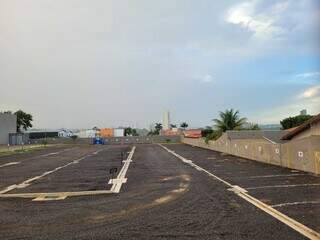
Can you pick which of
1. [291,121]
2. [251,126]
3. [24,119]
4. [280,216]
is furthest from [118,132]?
[280,216]

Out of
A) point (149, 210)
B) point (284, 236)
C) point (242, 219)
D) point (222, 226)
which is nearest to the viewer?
point (284, 236)

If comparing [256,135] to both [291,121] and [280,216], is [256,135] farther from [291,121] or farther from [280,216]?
[280,216]

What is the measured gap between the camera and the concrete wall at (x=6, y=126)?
116 metres

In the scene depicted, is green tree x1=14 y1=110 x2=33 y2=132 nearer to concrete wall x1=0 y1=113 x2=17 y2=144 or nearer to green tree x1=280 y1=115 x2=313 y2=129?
concrete wall x1=0 y1=113 x2=17 y2=144

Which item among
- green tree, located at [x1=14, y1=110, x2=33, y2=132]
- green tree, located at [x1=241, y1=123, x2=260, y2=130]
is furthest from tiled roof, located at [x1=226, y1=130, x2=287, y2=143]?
green tree, located at [x1=14, y1=110, x2=33, y2=132]

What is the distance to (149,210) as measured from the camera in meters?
11.8

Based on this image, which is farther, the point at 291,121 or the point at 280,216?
the point at 291,121

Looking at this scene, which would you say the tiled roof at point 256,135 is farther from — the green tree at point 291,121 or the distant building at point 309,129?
the green tree at point 291,121

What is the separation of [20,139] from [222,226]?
111068mm

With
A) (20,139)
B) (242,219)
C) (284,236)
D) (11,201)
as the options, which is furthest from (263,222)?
(20,139)

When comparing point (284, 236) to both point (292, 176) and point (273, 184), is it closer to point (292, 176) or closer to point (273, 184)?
point (273, 184)

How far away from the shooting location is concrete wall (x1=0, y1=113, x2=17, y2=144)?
11641 cm

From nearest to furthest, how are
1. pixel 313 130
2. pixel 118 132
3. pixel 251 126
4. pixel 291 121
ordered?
pixel 313 130 → pixel 251 126 → pixel 291 121 → pixel 118 132

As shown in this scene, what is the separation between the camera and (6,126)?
118250mm
